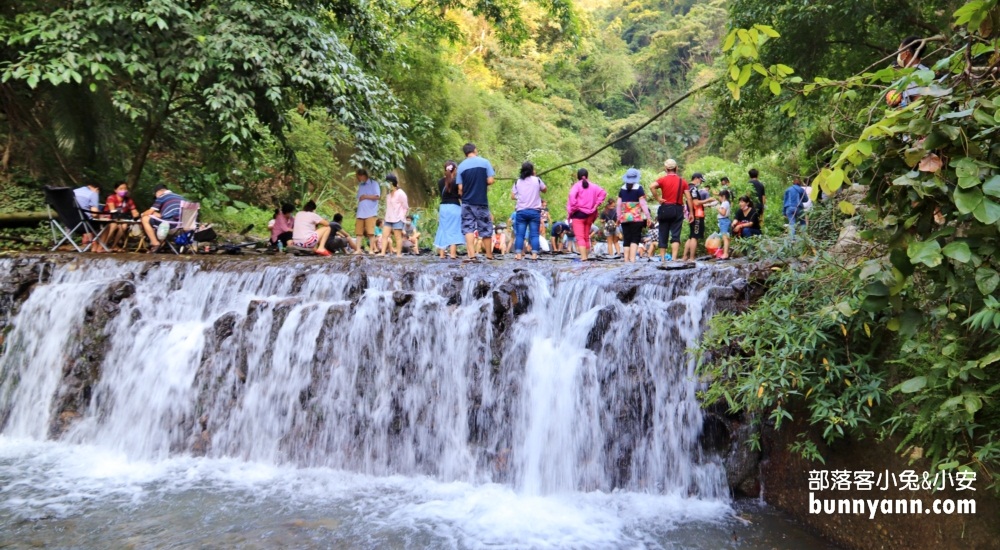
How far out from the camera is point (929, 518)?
4.41 metres

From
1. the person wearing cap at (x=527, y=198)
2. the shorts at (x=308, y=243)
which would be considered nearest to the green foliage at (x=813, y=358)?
the person wearing cap at (x=527, y=198)

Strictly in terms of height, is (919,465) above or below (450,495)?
above

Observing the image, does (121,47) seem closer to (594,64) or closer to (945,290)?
(945,290)

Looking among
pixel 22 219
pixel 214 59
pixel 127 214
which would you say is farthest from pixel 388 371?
pixel 22 219

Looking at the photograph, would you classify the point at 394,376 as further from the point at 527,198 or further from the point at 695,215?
the point at 695,215

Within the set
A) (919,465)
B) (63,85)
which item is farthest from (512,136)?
(919,465)

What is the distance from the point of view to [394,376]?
24.0 ft

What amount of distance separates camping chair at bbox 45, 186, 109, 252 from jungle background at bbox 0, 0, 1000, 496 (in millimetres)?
744

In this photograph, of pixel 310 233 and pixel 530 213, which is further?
pixel 310 233

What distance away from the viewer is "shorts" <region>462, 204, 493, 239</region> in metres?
9.28

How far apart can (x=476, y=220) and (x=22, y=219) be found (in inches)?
312

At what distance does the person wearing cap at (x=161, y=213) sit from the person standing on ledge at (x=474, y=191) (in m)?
4.91

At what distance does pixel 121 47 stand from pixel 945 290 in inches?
420

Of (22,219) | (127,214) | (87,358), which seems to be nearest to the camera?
(87,358)
